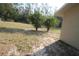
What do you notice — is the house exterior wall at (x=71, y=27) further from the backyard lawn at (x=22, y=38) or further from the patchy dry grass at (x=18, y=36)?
the patchy dry grass at (x=18, y=36)

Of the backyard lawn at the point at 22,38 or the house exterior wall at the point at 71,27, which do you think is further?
the house exterior wall at the point at 71,27

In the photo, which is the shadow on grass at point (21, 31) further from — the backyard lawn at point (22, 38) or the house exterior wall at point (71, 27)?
the house exterior wall at point (71, 27)

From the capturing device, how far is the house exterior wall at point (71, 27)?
9.30 ft

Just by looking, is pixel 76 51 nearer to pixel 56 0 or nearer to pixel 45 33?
pixel 45 33

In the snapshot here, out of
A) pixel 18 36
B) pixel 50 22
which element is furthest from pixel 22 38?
pixel 50 22

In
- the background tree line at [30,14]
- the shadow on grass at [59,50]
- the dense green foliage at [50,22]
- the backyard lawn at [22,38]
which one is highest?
the background tree line at [30,14]

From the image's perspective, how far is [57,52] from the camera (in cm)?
286

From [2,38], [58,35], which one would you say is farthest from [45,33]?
[2,38]

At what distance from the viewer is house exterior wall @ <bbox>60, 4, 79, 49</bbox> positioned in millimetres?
2835

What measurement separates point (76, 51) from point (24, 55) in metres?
0.84

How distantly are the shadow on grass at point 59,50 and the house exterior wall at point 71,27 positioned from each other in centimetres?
8

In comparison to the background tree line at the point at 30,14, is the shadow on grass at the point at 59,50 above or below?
below

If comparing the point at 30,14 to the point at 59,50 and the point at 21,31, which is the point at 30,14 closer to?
the point at 21,31

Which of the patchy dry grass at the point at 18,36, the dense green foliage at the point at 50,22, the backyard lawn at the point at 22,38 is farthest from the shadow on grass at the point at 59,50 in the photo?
the dense green foliage at the point at 50,22
